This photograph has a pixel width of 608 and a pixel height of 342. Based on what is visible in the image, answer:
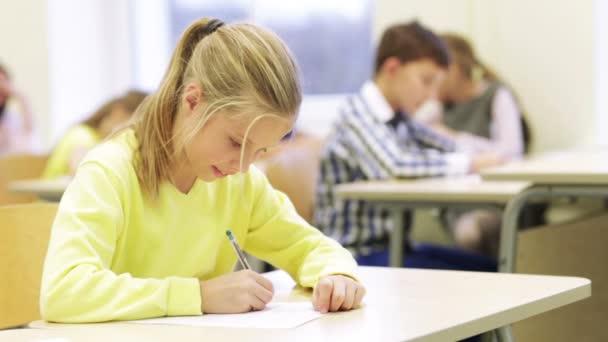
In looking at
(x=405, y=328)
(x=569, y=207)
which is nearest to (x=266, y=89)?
(x=405, y=328)

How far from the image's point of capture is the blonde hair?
4.33 feet

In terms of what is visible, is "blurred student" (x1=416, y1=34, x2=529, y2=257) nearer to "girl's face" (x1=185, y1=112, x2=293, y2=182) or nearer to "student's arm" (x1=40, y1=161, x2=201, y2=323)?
"girl's face" (x1=185, y1=112, x2=293, y2=182)

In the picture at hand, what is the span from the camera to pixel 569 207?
3641 millimetres

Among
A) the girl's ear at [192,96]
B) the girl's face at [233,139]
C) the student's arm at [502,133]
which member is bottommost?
the student's arm at [502,133]

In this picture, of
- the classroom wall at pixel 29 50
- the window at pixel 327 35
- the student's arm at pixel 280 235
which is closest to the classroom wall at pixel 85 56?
the classroom wall at pixel 29 50

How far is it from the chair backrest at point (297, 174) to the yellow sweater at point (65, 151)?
112cm

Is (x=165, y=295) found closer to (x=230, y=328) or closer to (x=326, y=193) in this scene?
(x=230, y=328)

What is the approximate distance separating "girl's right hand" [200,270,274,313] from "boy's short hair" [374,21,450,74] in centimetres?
193

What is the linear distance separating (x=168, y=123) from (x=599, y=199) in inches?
102

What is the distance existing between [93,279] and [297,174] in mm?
1672

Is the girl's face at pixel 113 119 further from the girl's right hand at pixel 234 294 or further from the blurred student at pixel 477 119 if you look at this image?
the girl's right hand at pixel 234 294

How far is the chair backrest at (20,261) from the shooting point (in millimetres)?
1407

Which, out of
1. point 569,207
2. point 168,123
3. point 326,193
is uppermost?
point 168,123

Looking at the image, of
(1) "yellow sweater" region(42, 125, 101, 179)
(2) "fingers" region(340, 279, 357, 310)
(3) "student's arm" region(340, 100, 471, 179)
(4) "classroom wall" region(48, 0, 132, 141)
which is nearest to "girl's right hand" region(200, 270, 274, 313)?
(2) "fingers" region(340, 279, 357, 310)
